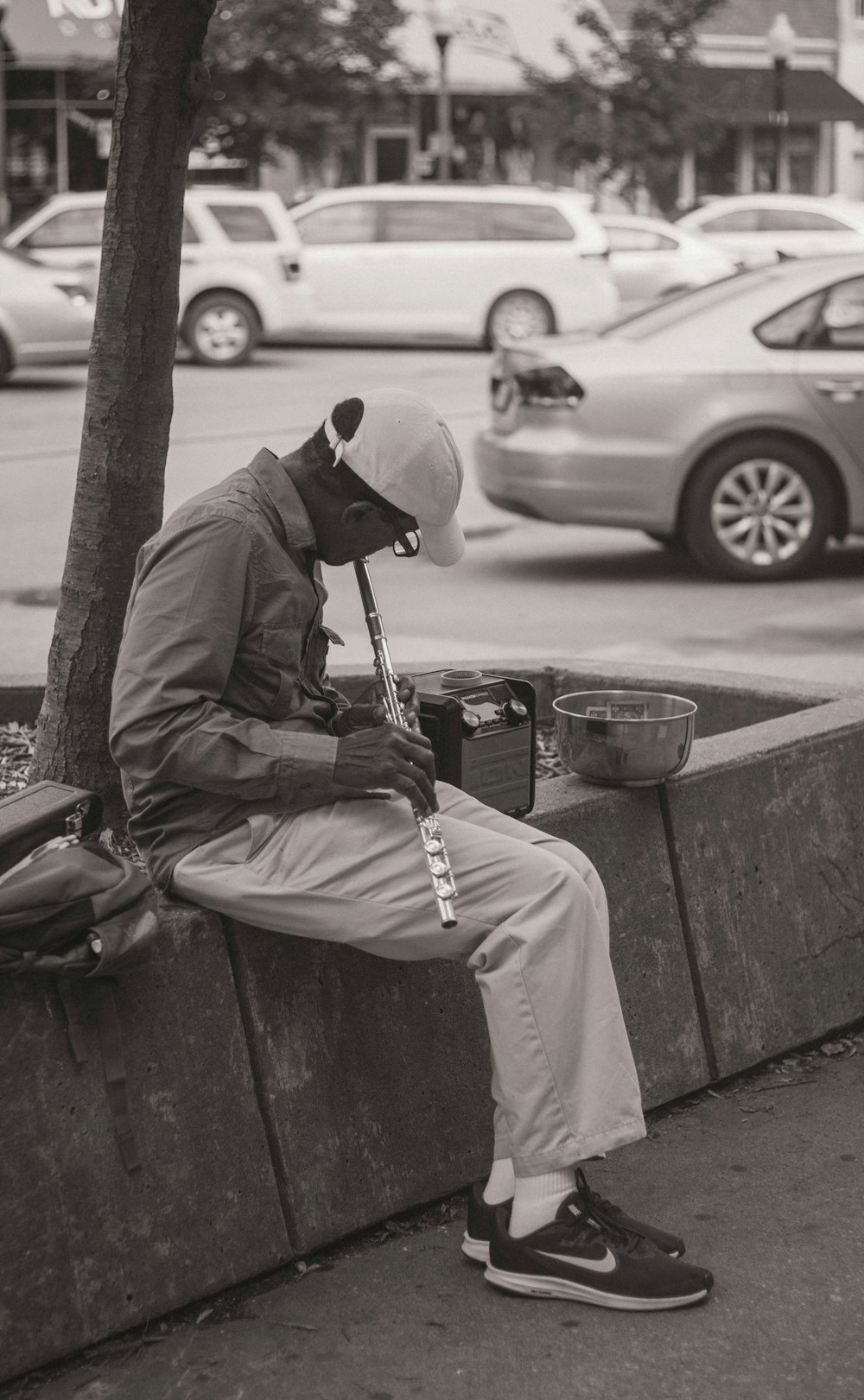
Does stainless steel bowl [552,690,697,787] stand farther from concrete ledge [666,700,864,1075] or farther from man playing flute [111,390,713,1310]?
man playing flute [111,390,713,1310]

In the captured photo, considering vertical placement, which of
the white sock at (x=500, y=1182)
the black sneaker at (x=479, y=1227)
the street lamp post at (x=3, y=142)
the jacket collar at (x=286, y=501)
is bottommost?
the black sneaker at (x=479, y=1227)

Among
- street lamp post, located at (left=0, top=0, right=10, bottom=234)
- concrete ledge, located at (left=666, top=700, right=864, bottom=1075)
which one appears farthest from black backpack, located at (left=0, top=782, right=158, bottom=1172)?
street lamp post, located at (left=0, top=0, right=10, bottom=234)

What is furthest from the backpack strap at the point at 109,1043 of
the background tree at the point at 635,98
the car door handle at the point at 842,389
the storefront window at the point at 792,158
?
the storefront window at the point at 792,158

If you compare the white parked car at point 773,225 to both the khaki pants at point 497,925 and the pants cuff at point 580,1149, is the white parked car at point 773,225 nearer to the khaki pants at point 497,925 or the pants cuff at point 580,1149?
the khaki pants at point 497,925

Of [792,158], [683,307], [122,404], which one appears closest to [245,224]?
[683,307]

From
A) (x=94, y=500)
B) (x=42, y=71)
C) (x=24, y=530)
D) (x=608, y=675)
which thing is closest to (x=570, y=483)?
(x=24, y=530)

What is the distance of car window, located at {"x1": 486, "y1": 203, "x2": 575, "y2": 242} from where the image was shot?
2036 cm

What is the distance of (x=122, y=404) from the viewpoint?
4195 millimetres

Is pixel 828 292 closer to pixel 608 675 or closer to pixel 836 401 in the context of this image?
pixel 836 401

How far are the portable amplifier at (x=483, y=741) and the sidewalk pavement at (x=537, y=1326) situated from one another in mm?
768

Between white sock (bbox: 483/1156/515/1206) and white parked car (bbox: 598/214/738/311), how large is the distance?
19.2 metres

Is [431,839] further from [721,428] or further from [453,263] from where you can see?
[453,263]

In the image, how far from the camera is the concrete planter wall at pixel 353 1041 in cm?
295

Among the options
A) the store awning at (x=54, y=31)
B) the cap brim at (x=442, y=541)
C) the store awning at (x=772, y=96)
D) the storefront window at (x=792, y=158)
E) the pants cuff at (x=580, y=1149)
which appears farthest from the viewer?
the storefront window at (x=792, y=158)
